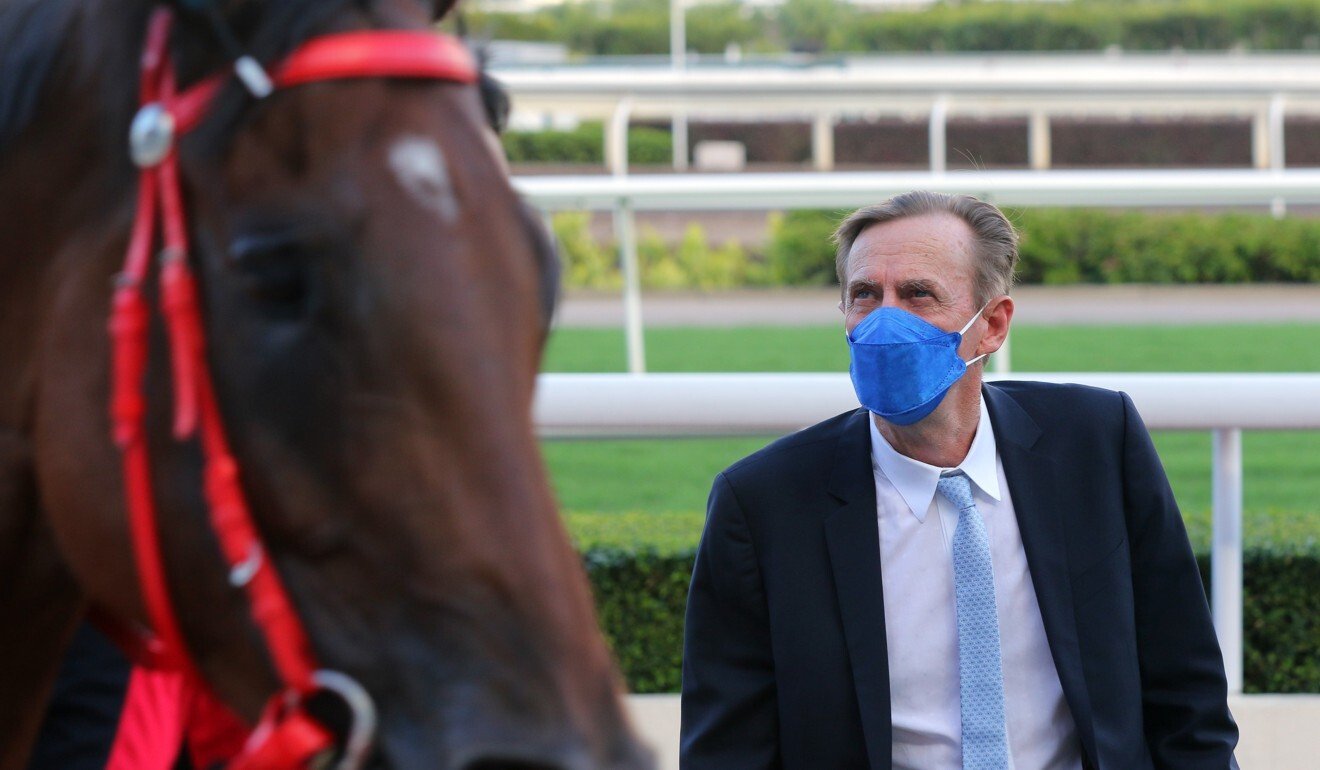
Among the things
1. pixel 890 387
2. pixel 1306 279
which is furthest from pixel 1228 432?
pixel 1306 279

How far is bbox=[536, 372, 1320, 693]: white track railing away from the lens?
3.26m

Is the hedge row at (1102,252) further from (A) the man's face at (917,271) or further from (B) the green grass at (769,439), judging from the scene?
(A) the man's face at (917,271)

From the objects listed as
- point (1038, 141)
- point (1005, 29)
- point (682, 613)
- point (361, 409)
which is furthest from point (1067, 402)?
point (1005, 29)

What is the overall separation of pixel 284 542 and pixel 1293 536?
13.0ft

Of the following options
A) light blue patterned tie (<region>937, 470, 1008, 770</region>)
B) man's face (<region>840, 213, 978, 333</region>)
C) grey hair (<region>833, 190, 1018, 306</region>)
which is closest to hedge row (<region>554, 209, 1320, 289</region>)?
grey hair (<region>833, 190, 1018, 306</region>)

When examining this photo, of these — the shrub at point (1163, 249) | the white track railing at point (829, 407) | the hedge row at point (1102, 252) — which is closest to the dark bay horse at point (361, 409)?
the white track railing at point (829, 407)

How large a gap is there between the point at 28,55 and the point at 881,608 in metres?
1.55

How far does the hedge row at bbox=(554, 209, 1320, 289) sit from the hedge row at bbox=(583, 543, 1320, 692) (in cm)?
1165

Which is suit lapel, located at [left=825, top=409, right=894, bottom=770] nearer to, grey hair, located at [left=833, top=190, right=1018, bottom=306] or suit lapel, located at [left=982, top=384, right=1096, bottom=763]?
suit lapel, located at [left=982, top=384, right=1096, bottom=763]

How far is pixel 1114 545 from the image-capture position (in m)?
2.32

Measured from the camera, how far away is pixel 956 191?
565 cm

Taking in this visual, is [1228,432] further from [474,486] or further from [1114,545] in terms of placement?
[474,486]

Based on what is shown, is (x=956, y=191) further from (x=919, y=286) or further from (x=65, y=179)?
(x=65, y=179)

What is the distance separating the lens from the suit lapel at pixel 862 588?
222 cm
